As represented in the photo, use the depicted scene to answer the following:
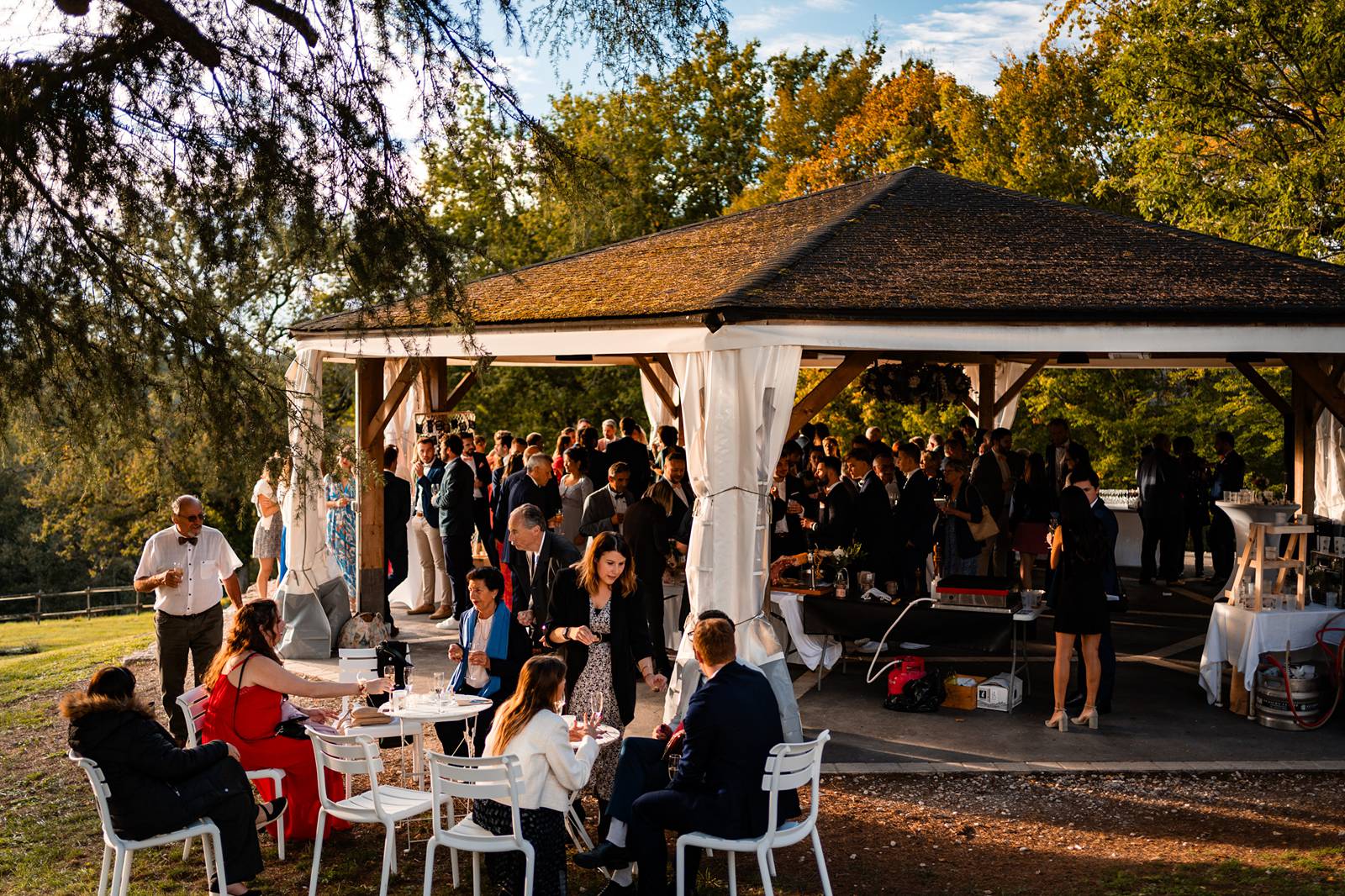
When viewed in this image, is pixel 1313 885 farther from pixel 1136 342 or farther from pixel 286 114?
pixel 286 114

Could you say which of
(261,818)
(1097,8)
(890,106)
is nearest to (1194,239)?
(261,818)

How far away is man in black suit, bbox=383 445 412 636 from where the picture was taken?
40.1 ft

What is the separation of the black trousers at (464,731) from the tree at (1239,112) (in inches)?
596

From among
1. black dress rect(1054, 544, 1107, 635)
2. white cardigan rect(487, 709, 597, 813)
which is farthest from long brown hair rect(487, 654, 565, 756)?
black dress rect(1054, 544, 1107, 635)

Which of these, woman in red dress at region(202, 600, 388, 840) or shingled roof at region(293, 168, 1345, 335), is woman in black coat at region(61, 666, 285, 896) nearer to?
woman in red dress at region(202, 600, 388, 840)

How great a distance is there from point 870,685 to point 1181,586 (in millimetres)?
6868

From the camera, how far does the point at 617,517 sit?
34.8 feet

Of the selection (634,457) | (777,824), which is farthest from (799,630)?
(777,824)

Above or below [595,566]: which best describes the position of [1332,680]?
below

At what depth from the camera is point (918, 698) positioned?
9.20 m

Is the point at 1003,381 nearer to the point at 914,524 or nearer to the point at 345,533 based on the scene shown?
the point at 914,524

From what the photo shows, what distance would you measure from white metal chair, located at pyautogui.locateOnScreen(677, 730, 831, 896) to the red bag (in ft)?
12.5

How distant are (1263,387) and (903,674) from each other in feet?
22.8

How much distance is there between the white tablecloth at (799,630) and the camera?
32.4ft
